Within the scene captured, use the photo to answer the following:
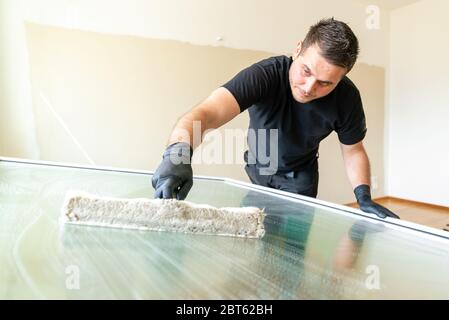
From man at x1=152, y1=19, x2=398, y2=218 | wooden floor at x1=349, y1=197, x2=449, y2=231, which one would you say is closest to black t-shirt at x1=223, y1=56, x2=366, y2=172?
man at x1=152, y1=19, x2=398, y2=218

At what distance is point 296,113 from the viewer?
130 cm

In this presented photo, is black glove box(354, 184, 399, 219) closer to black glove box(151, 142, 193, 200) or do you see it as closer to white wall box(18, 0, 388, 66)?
black glove box(151, 142, 193, 200)

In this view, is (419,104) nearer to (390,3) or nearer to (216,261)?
(390,3)

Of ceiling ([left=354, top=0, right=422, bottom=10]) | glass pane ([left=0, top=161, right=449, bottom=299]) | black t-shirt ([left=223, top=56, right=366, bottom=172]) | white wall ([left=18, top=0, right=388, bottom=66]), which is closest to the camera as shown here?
glass pane ([left=0, top=161, right=449, bottom=299])

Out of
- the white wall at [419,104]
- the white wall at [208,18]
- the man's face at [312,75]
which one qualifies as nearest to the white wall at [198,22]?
the white wall at [208,18]

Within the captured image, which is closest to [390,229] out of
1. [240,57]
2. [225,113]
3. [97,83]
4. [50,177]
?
[225,113]

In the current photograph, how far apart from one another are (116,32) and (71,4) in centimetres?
31

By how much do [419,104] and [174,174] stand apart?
3.65 metres

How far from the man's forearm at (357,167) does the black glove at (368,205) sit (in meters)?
0.06

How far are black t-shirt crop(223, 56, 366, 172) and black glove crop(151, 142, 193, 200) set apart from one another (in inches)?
13.3

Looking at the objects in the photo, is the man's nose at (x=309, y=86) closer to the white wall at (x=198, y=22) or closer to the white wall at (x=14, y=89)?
the white wall at (x=198, y=22)

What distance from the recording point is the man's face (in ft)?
3.44
